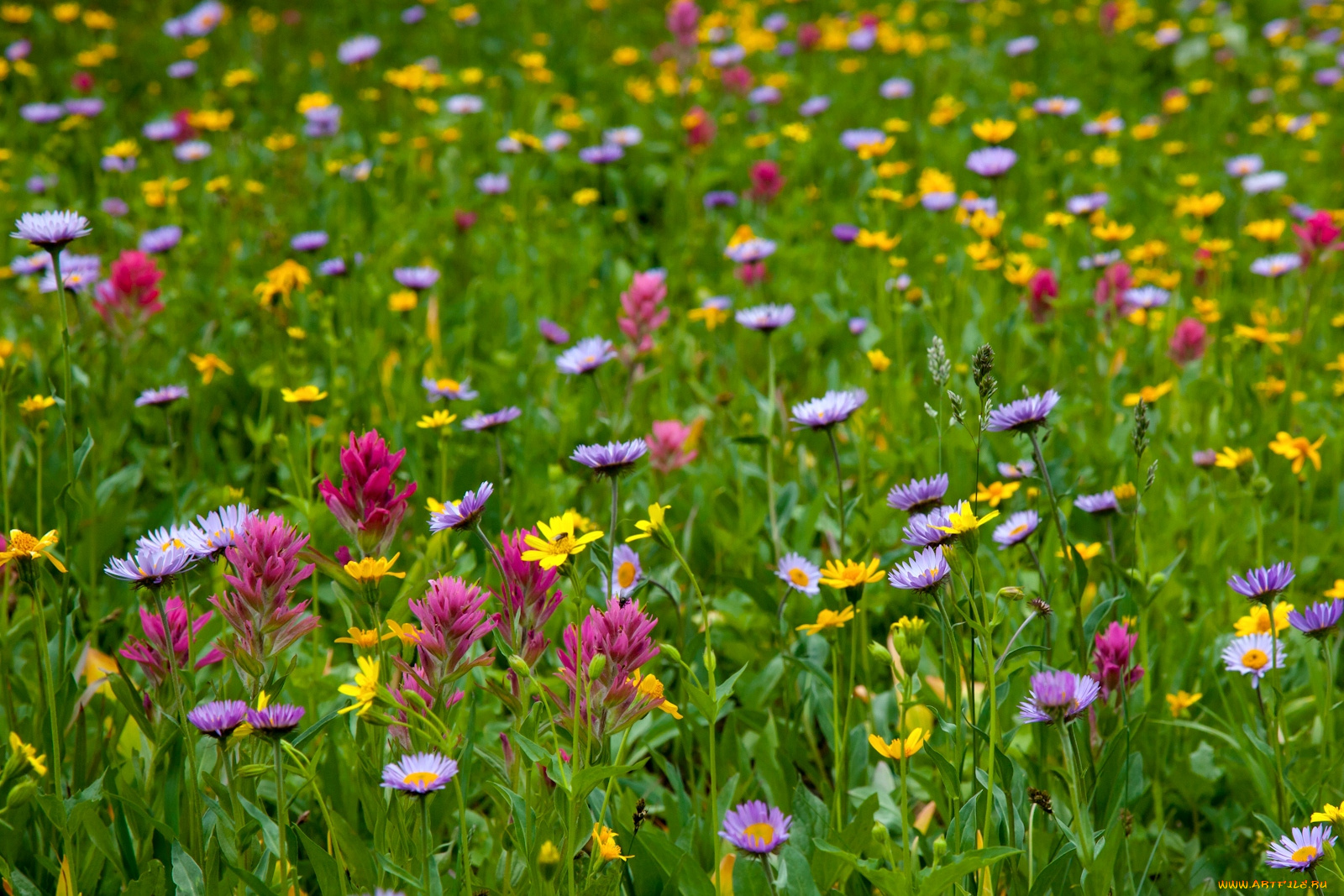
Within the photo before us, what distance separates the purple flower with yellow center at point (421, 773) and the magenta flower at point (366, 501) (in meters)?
0.27

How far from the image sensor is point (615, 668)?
1.19 metres

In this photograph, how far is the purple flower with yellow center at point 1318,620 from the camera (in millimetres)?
1321

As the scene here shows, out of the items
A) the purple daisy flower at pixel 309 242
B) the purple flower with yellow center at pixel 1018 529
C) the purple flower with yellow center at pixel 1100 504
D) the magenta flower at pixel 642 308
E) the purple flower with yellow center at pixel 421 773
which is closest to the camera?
the purple flower with yellow center at pixel 421 773

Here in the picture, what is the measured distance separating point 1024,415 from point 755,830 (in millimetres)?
596

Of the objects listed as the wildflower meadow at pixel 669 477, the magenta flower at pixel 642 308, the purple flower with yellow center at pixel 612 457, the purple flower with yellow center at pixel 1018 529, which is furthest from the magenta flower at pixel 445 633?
the magenta flower at pixel 642 308

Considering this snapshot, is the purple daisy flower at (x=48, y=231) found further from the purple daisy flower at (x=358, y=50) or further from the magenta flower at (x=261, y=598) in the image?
the purple daisy flower at (x=358, y=50)

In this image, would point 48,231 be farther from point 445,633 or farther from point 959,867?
point 959,867

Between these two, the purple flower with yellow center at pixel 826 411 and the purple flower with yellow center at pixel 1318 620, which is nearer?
the purple flower with yellow center at pixel 1318 620

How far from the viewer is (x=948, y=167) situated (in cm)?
432

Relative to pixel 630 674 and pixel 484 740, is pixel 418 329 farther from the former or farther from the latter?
pixel 630 674

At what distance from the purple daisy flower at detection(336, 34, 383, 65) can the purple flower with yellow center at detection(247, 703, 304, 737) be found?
4601mm

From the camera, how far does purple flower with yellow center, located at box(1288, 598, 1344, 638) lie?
1321mm

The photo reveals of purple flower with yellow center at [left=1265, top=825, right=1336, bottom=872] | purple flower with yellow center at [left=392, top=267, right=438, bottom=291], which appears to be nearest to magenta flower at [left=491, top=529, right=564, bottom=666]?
purple flower with yellow center at [left=1265, top=825, right=1336, bottom=872]

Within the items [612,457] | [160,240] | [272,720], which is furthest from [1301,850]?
[160,240]
